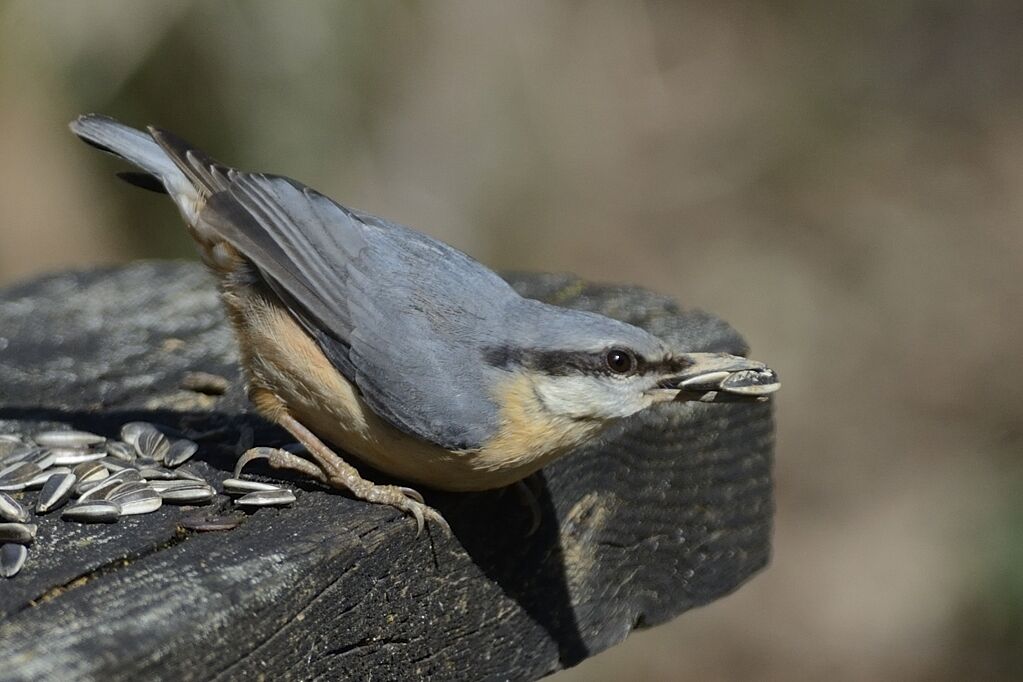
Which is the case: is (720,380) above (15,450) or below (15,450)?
above

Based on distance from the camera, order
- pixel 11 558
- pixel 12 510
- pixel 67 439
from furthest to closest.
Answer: pixel 67 439, pixel 12 510, pixel 11 558

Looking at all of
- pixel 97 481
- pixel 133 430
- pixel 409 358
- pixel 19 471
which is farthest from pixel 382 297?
pixel 19 471

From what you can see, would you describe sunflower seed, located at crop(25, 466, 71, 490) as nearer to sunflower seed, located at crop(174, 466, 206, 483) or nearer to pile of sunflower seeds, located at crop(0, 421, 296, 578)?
pile of sunflower seeds, located at crop(0, 421, 296, 578)

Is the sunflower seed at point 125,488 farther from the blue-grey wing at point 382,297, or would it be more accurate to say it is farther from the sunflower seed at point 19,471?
the blue-grey wing at point 382,297

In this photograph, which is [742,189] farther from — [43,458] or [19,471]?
[19,471]

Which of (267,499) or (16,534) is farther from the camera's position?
(267,499)

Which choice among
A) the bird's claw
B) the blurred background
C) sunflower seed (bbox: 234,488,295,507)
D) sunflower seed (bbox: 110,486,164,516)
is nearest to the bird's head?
the bird's claw

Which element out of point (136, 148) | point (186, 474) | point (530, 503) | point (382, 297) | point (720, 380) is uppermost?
point (136, 148)

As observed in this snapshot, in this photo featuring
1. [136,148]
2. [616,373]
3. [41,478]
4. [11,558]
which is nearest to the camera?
[11,558]

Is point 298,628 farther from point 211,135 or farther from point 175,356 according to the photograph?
point 211,135
